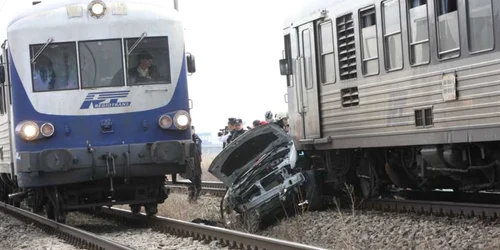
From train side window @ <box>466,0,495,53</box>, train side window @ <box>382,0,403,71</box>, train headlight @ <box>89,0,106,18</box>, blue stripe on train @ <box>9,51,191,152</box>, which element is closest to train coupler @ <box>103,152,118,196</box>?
blue stripe on train @ <box>9,51,191,152</box>

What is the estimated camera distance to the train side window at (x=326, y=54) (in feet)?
43.0

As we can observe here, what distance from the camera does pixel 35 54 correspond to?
1184 centimetres

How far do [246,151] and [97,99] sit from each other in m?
2.47

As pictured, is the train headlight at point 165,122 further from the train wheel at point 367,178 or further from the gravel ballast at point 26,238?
the train wheel at point 367,178

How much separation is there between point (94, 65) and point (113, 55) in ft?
0.99

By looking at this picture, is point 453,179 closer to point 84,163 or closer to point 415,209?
point 415,209

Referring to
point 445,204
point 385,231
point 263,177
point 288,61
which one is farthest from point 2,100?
point 445,204

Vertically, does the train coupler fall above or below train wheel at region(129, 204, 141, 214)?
above

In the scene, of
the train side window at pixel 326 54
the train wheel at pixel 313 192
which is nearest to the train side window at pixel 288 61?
the train side window at pixel 326 54

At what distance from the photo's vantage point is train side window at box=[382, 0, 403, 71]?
11.3 metres

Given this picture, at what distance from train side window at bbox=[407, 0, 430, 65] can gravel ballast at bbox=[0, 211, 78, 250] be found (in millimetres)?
4965

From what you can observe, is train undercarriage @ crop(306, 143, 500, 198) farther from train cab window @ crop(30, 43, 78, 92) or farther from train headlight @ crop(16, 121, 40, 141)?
train headlight @ crop(16, 121, 40, 141)

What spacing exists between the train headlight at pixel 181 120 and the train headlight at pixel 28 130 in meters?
1.91

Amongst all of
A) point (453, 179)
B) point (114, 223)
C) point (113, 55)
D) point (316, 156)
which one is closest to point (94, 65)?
point (113, 55)
